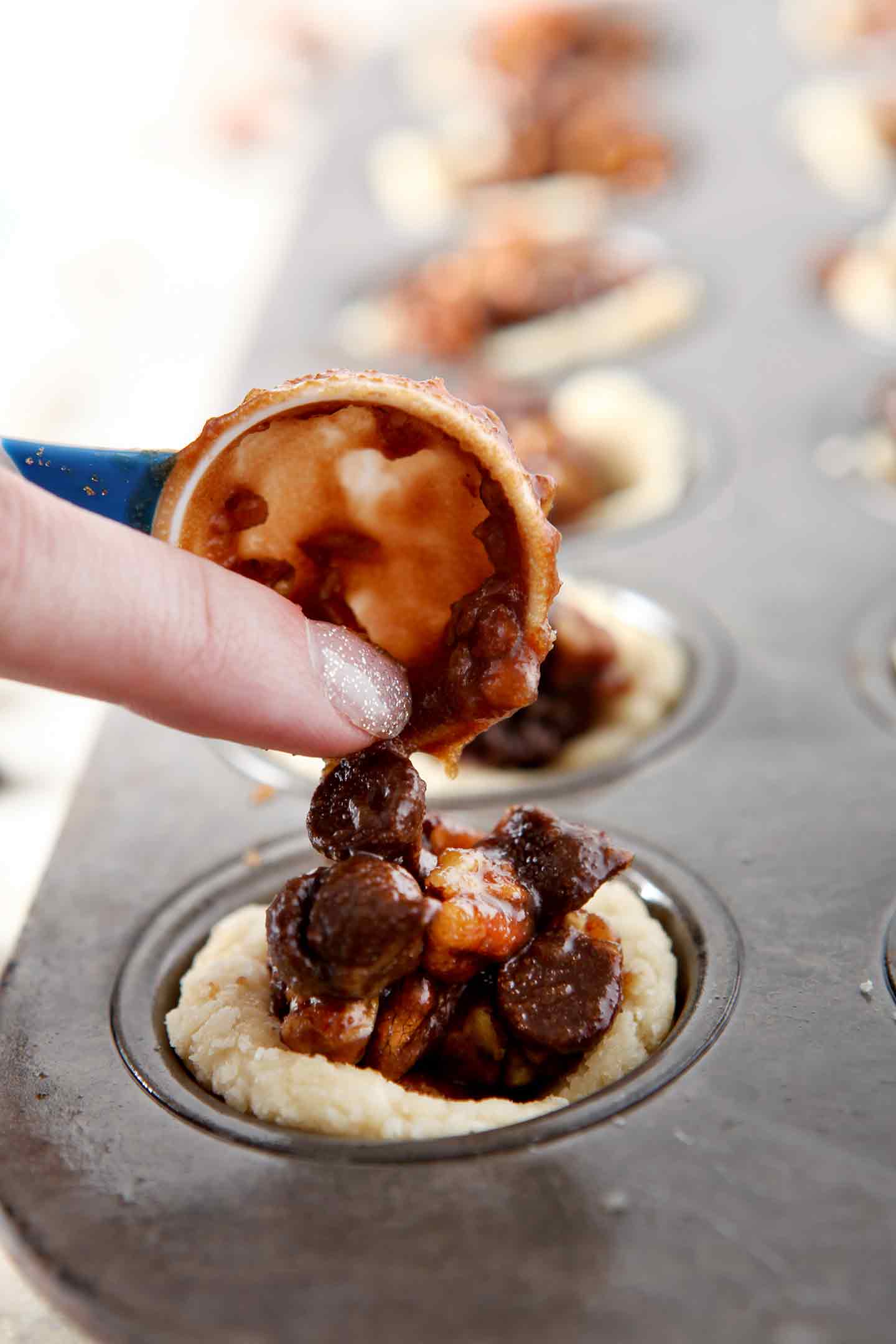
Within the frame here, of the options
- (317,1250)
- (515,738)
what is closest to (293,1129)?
(317,1250)

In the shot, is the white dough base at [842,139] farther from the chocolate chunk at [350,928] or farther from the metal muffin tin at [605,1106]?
the chocolate chunk at [350,928]

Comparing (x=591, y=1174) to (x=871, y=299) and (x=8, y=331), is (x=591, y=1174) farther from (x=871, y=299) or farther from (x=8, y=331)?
(x=8, y=331)

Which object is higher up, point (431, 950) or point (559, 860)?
point (559, 860)

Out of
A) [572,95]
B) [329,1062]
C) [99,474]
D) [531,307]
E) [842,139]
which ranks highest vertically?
[572,95]

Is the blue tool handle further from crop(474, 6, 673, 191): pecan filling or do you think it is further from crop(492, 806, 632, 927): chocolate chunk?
crop(474, 6, 673, 191): pecan filling

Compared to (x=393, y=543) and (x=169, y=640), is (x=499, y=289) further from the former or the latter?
(x=169, y=640)

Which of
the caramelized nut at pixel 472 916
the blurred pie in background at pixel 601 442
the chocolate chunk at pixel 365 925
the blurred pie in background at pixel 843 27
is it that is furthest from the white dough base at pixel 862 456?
the blurred pie in background at pixel 843 27

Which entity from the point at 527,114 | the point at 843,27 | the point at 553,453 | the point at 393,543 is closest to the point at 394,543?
the point at 393,543
